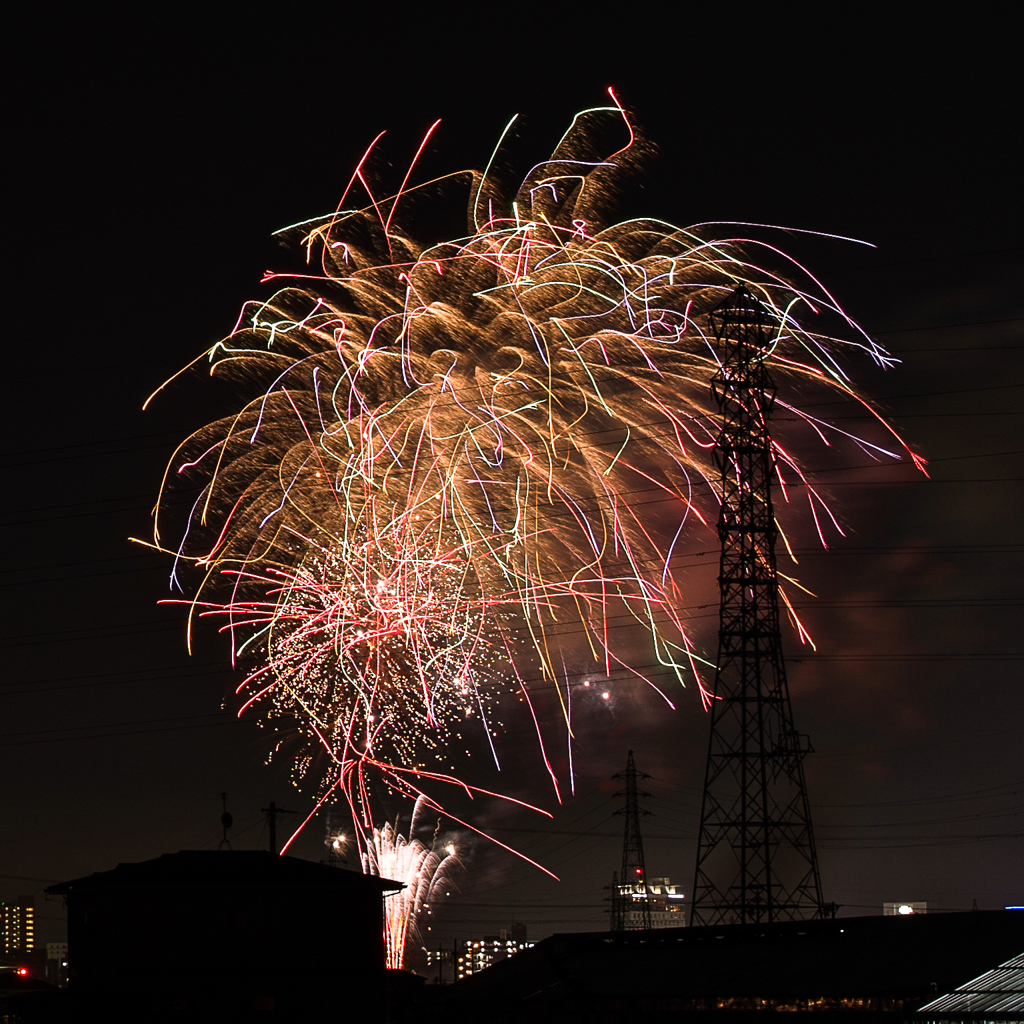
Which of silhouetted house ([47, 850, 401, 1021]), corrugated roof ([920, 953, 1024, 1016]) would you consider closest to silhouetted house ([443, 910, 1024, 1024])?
corrugated roof ([920, 953, 1024, 1016])

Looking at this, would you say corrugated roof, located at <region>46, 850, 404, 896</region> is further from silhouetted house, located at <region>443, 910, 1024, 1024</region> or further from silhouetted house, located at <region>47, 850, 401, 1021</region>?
silhouetted house, located at <region>443, 910, 1024, 1024</region>

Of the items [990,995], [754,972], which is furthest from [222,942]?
[990,995]

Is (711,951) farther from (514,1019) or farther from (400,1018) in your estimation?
→ (400,1018)

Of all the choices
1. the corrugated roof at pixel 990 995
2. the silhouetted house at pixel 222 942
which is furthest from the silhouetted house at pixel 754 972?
Answer: the silhouetted house at pixel 222 942

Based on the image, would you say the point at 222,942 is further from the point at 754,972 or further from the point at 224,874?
the point at 754,972

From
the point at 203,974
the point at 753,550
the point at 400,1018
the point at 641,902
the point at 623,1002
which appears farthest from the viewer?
the point at 641,902

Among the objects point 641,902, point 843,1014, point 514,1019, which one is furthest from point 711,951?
point 641,902

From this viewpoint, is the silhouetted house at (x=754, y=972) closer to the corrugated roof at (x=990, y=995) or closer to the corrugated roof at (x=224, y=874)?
the corrugated roof at (x=990, y=995)
